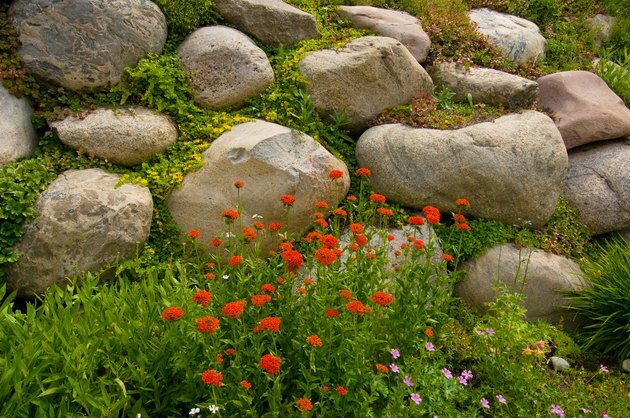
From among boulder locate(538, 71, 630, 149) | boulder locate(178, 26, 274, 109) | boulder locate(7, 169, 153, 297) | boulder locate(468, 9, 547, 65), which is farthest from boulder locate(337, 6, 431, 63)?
boulder locate(7, 169, 153, 297)

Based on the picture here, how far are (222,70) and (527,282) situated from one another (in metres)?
3.69

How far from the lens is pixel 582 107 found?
20.5 feet

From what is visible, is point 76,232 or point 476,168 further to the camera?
point 476,168

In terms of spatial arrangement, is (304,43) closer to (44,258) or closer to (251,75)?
(251,75)

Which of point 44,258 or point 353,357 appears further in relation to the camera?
point 44,258

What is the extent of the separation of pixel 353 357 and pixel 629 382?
305 cm

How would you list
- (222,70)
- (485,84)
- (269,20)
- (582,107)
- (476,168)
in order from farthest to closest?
(485,84)
(582,107)
(269,20)
(222,70)
(476,168)

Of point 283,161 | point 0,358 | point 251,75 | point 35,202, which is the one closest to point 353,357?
point 0,358

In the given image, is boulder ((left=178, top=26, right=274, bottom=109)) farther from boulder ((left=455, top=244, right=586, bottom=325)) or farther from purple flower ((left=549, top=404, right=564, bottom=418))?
purple flower ((left=549, top=404, right=564, bottom=418))

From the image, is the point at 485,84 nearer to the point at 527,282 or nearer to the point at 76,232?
the point at 527,282

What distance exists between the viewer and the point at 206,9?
5.91 m

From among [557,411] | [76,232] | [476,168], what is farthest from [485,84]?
[76,232]

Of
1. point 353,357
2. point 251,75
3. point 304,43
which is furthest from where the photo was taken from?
point 304,43

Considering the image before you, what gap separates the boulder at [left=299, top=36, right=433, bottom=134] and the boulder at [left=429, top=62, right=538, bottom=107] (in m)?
0.63
